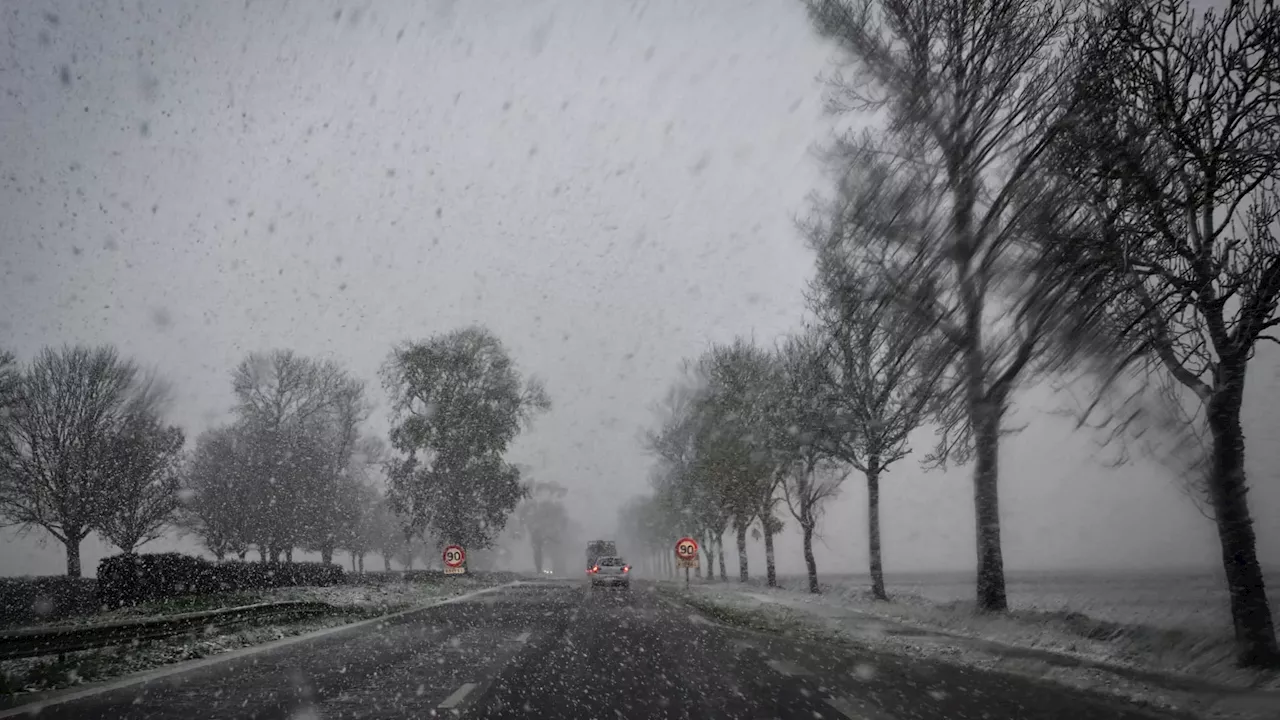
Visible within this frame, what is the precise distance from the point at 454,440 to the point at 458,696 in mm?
36314

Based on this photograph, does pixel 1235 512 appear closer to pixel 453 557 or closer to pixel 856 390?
pixel 856 390

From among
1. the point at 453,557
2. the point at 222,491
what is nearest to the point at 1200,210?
the point at 453,557

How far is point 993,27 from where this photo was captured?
1366cm

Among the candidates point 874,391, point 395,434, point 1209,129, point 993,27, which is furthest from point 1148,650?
point 395,434

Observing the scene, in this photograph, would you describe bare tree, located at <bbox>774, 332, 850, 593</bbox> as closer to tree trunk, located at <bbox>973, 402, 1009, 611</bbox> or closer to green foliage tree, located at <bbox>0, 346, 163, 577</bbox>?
tree trunk, located at <bbox>973, 402, 1009, 611</bbox>

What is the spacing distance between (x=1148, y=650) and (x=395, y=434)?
38049 mm

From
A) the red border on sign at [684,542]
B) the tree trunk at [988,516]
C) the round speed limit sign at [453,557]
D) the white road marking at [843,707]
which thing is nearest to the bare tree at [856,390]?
the tree trunk at [988,516]

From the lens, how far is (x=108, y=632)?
10398 mm

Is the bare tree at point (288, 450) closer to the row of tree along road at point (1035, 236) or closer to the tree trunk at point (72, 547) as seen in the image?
the tree trunk at point (72, 547)

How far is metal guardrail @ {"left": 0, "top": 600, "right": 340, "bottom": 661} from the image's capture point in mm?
9375

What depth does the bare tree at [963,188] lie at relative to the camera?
1214 cm

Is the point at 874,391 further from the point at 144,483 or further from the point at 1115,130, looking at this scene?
the point at 144,483

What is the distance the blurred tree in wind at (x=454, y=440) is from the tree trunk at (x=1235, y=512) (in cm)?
3653

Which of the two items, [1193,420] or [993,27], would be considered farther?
[993,27]
